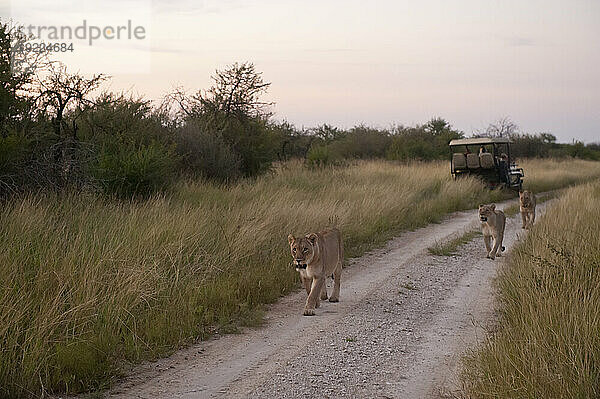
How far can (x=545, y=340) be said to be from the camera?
518 cm

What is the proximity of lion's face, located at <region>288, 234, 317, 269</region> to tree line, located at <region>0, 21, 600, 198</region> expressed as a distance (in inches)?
228

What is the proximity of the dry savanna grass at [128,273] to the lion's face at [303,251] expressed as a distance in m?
0.84

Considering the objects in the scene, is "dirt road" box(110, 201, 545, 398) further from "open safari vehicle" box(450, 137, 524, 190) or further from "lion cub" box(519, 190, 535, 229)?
"open safari vehicle" box(450, 137, 524, 190)

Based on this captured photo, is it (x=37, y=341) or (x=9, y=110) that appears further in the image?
(x=9, y=110)

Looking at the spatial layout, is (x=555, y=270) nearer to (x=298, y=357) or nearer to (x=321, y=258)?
(x=321, y=258)

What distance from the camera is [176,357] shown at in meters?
6.45

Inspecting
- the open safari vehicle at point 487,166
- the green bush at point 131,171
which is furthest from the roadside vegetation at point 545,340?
the open safari vehicle at point 487,166

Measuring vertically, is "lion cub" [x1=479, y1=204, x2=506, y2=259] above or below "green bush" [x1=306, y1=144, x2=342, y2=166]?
below

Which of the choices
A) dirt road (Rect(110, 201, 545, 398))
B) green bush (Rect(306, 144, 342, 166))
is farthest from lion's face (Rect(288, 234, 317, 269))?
green bush (Rect(306, 144, 342, 166))

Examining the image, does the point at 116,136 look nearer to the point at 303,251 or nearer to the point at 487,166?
the point at 303,251

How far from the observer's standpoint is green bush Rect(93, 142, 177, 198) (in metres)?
13.8

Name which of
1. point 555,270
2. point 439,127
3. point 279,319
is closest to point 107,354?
point 279,319

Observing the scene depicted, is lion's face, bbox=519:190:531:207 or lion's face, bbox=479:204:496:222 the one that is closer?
lion's face, bbox=479:204:496:222

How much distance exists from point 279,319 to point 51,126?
804 centimetres
